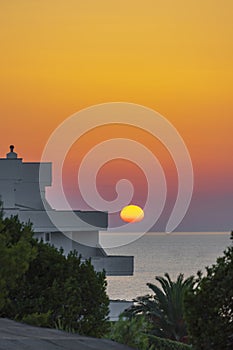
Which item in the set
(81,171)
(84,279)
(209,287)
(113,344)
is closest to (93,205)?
(81,171)

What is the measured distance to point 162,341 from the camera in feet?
107

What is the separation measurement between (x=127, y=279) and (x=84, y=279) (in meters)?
139

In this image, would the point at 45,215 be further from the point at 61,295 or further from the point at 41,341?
the point at 41,341

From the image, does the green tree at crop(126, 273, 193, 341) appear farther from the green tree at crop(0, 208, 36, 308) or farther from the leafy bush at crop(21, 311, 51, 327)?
the green tree at crop(0, 208, 36, 308)

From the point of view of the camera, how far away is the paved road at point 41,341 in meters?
10.6

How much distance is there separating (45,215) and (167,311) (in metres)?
8.63

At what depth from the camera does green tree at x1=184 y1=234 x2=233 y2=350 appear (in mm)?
14758

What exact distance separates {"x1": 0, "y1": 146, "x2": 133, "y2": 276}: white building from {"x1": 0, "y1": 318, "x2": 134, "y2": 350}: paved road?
91.5 ft

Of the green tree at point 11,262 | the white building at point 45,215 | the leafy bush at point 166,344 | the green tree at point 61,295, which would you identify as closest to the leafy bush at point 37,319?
the green tree at point 61,295

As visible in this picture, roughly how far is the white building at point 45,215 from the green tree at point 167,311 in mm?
5254

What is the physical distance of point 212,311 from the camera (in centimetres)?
1491

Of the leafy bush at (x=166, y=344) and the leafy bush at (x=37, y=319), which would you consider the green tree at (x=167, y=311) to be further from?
the leafy bush at (x=37, y=319)

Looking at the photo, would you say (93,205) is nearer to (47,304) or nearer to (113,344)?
(47,304)

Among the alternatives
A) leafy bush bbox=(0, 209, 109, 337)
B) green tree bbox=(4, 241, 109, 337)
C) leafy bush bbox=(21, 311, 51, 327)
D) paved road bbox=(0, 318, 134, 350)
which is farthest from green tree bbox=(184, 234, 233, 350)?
green tree bbox=(4, 241, 109, 337)
